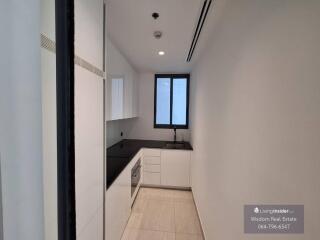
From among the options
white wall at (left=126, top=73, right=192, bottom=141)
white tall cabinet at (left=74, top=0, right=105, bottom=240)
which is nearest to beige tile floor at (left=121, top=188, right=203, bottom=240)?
white tall cabinet at (left=74, top=0, right=105, bottom=240)

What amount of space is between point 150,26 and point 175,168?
103 inches

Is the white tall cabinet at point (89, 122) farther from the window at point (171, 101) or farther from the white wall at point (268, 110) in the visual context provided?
the window at point (171, 101)

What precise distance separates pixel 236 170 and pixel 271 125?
0.51 meters

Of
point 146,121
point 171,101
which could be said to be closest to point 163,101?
point 171,101

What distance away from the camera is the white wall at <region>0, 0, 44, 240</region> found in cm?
32

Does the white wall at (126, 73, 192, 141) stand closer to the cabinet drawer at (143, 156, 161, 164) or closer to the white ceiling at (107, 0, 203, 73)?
the cabinet drawer at (143, 156, 161, 164)

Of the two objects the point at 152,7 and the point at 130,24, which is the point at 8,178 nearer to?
the point at 152,7

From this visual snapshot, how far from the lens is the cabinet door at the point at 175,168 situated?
11.3 ft

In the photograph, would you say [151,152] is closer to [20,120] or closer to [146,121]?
[146,121]

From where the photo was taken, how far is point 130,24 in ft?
5.88

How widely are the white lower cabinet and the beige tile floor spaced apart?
0.75 feet

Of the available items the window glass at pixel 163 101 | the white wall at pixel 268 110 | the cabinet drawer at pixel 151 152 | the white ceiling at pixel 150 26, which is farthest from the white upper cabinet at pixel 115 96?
the window glass at pixel 163 101

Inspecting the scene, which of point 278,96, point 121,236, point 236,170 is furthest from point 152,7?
point 121,236

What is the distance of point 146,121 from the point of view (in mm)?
4164
